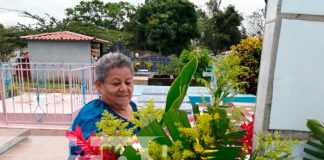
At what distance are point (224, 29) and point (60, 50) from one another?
1395cm

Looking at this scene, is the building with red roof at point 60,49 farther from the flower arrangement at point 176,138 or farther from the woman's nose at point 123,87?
the flower arrangement at point 176,138

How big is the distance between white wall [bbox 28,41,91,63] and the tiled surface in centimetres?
859

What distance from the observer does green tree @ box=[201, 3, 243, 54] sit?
22047 millimetres

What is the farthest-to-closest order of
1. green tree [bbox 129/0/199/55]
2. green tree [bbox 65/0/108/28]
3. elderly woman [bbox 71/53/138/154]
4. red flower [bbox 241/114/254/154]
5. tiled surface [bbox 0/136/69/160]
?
green tree [bbox 65/0/108/28] < green tree [bbox 129/0/199/55] < tiled surface [bbox 0/136/69/160] < elderly woman [bbox 71/53/138/154] < red flower [bbox 241/114/254/154]

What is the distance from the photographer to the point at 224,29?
899 inches

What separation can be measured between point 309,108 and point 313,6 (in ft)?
0.95

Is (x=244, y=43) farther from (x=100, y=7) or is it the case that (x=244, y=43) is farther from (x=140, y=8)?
(x=100, y=7)

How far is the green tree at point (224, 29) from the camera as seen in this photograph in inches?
868

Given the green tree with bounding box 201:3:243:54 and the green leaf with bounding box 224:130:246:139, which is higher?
the green tree with bounding box 201:3:243:54

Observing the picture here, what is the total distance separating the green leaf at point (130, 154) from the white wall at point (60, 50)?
12.9 metres

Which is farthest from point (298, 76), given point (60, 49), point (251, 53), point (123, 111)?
point (60, 49)

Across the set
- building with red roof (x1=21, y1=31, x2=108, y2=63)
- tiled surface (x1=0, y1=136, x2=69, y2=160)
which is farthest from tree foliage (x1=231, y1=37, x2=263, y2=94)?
building with red roof (x1=21, y1=31, x2=108, y2=63)

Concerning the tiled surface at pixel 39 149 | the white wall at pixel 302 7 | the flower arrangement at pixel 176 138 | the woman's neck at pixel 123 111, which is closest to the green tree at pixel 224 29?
the tiled surface at pixel 39 149

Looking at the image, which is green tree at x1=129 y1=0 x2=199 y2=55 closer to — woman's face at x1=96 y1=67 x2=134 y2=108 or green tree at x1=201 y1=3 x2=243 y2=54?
green tree at x1=201 y1=3 x2=243 y2=54
